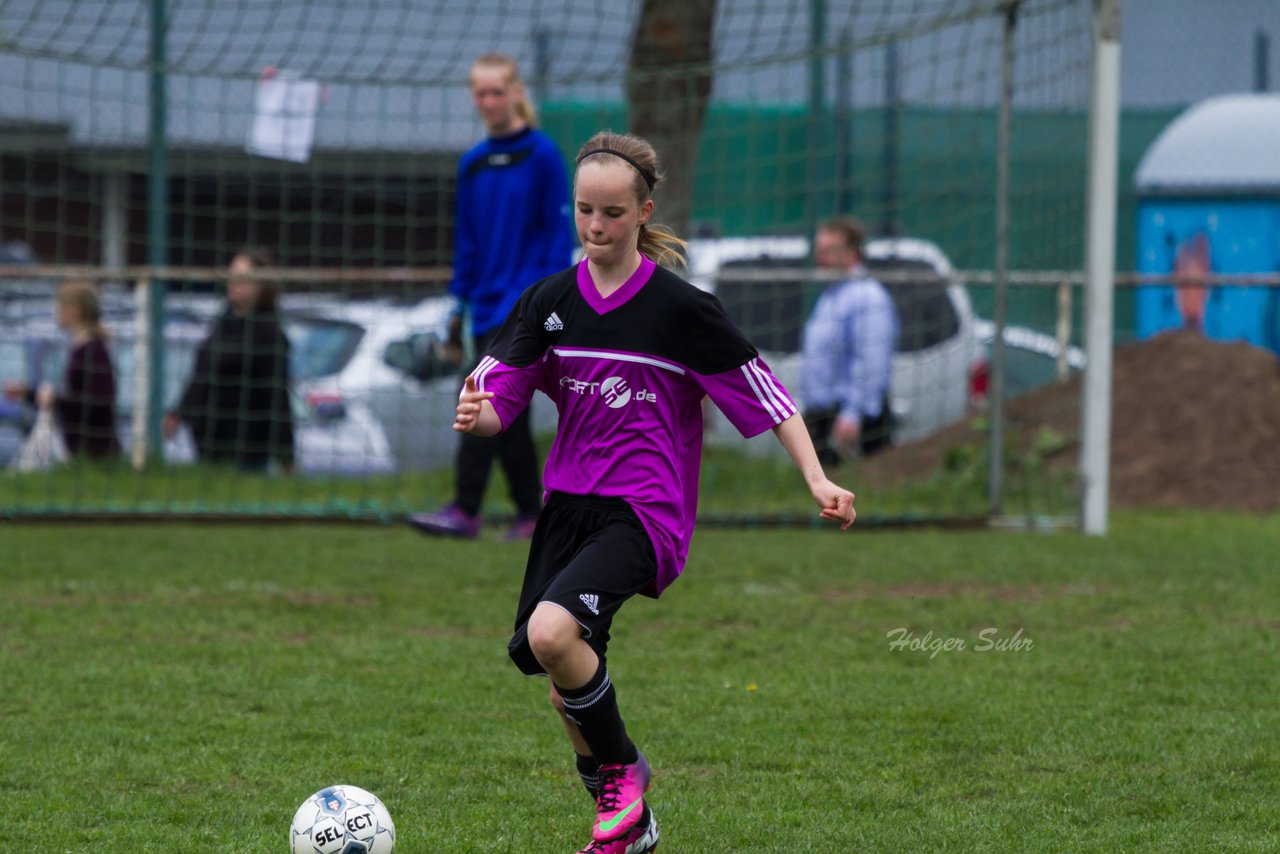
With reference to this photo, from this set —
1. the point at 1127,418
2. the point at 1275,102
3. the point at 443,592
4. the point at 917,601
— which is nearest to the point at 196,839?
the point at 443,592

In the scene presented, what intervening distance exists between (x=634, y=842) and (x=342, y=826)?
0.62 meters

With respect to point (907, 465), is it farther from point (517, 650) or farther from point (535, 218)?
point (517, 650)

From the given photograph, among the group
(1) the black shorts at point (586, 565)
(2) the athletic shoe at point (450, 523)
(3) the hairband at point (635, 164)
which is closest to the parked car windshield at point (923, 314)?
(2) the athletic shoe at point (450, 523)

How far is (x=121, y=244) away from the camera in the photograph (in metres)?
12.5

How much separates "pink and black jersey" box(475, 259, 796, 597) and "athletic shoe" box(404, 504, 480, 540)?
426 centimetres

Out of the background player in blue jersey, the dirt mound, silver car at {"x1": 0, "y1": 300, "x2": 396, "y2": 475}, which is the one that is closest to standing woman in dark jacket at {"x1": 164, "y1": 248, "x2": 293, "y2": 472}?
silver car at {"x1": 0, "y1": 300, "x2": 396, "y2": 475}

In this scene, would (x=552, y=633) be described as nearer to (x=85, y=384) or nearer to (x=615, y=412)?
(x=615, y=412)

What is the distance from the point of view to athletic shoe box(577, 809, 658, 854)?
3.52 meters

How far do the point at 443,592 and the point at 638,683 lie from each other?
1864 mm

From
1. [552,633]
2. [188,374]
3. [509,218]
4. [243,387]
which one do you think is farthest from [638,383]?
[188,374]

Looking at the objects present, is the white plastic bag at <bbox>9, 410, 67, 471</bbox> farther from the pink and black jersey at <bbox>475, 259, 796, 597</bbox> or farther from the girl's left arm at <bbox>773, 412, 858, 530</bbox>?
the girl's left arm at <bbox>773, 412, 858, 530</bbox>

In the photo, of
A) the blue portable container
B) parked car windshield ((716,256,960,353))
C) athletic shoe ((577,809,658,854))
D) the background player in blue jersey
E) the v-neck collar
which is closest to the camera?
athletic shoe ((577,809,658,854))

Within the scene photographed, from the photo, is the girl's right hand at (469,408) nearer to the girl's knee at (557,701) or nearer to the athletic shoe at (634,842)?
the girl's knee at (557,701)

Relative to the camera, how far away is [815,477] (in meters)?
3.64
